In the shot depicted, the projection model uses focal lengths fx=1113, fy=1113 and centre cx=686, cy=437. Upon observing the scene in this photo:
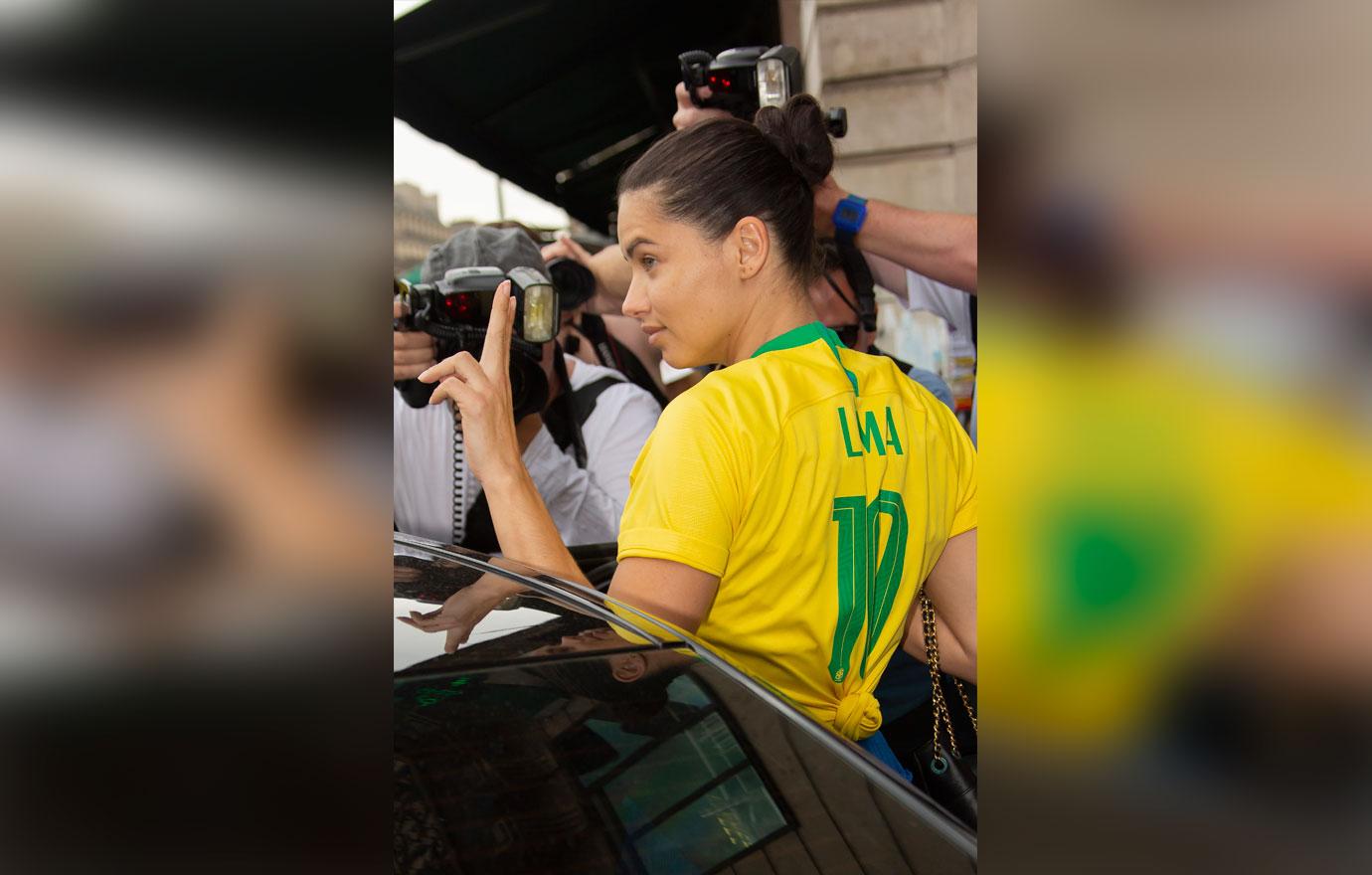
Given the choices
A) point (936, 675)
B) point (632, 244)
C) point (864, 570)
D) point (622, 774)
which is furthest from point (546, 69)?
point (622, 774)

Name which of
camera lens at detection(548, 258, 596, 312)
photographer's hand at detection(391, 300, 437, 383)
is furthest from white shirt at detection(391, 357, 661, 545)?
photographer's hand at detection(391, 300, 437, 383)

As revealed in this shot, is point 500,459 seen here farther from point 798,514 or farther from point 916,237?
point 916,237

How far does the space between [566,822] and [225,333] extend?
0.52m

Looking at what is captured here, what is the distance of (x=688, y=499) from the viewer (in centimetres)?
113

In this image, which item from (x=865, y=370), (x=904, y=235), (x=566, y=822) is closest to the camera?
(x=566, y=822)

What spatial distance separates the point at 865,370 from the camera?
136 cm

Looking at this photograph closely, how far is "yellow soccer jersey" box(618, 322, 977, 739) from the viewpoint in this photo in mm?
1146

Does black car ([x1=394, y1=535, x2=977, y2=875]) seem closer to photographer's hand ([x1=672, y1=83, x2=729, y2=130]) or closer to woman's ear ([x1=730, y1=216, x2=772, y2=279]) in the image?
woman's ear ([x1=730, y1=216, x2=772, y2=279])

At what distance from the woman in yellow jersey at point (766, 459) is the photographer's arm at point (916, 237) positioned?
2.70ft

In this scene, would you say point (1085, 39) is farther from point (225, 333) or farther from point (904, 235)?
point (904, 235)

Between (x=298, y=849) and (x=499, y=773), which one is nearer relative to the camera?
(x=298, y=849)

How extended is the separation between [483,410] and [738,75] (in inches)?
49.9

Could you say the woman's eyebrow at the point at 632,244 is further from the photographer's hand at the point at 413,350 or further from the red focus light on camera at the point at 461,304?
the photographer's hand at the point at 413,350

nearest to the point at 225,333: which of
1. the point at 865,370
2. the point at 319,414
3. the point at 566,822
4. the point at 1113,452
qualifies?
the point at 319,414
